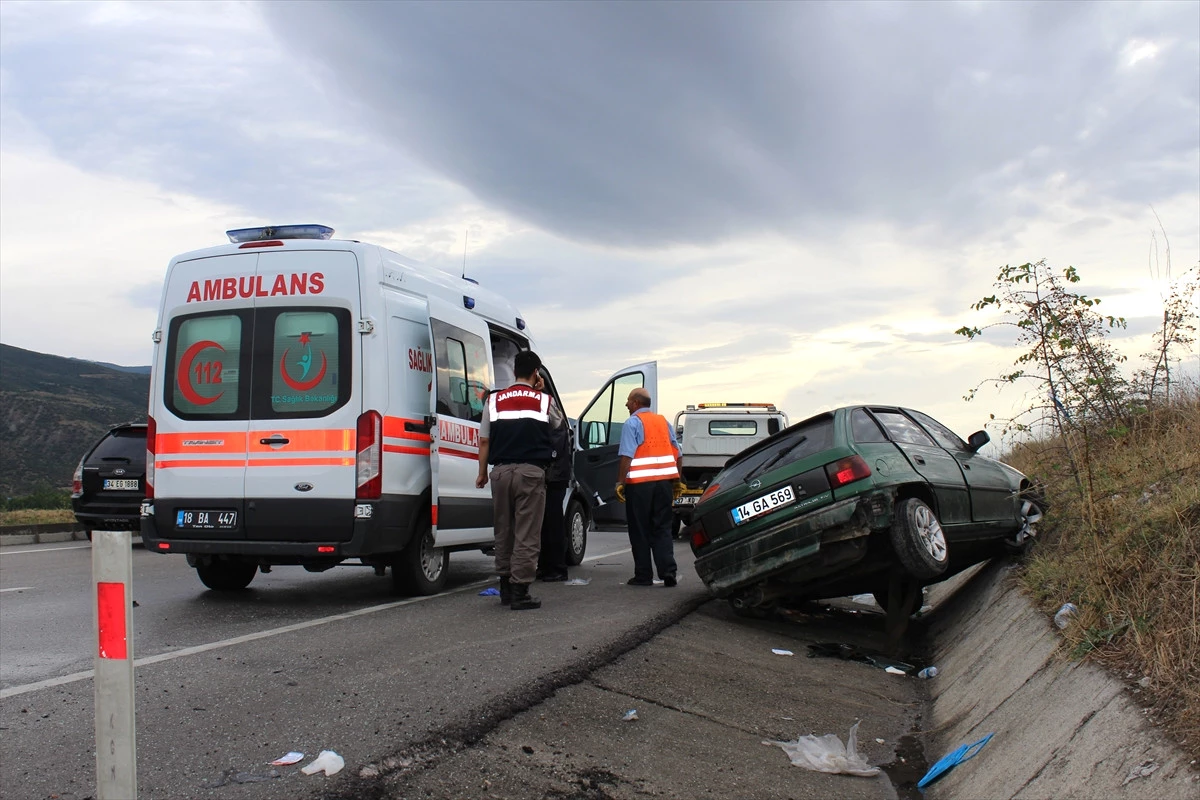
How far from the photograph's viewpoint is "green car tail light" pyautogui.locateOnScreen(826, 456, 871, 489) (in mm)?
6812

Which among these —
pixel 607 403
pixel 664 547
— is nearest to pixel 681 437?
pixel 607 403

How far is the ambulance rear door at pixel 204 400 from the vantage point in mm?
7605

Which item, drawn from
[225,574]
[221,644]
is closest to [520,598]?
[221,644]

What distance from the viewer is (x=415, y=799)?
3.50 m

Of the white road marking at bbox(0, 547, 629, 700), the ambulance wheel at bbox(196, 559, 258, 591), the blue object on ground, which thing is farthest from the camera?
the ambulance wheel at bbox(196, 559, 258, 591)

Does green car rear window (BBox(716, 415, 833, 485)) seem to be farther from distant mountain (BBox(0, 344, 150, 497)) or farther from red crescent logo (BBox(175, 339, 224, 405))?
distant mountain (BBox(0, 344, 150, 497))

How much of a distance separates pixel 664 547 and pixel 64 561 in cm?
770

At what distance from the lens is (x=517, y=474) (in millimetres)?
7602

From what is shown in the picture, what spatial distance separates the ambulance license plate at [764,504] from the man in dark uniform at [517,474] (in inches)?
58.3

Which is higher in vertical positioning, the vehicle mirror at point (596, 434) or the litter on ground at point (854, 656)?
the vehicle mirror at point (596, 434)

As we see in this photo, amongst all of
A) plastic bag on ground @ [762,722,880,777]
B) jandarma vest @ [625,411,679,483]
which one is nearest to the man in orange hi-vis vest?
jandarma vest @ [625,411,679,483]

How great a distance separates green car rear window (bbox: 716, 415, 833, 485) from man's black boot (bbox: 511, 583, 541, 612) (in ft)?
5.67

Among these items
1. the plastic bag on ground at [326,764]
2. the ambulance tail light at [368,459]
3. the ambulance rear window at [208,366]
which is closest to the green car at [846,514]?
the ambulance tail light at [368,459]

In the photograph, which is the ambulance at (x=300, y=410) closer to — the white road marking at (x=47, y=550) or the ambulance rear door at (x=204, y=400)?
the ambulance rear door at (x=204, y=400)
